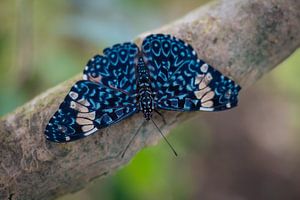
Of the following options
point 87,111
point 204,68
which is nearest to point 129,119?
point 87,111

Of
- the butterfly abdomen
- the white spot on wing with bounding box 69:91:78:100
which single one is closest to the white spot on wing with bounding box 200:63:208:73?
the butterfly abdomen

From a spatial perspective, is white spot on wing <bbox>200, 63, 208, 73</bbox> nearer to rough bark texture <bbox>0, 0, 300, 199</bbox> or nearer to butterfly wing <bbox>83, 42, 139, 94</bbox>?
rough bark texture <bbox>0, 0, 300, 199</bbox>

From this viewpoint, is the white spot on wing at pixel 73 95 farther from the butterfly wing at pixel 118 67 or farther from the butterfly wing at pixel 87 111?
the butterfly wing at pixel 118 67

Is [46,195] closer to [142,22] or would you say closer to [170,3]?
[142,22]

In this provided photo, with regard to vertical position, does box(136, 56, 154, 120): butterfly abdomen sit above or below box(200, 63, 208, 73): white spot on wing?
above

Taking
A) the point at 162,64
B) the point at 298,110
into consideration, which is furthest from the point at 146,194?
the point at 298,110
